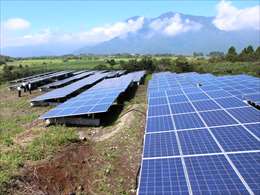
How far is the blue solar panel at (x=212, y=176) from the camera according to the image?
779cm

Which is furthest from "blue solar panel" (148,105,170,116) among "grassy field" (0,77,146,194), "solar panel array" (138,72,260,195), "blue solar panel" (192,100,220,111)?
"blue solar panel" (192,100,220,111)

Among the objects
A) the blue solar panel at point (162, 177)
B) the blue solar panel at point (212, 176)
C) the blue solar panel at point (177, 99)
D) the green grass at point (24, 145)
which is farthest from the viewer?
the blue solar panel at point (177, 99)

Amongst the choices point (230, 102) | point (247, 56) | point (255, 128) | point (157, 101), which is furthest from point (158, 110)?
point (247, 56)

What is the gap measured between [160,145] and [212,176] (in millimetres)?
3237

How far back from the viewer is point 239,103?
57.3ft

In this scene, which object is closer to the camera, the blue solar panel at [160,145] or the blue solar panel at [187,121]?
the blue solar panel at [160,145]

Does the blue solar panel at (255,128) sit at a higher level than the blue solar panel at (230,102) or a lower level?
lower

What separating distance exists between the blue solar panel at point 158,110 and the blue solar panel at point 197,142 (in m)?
3.78

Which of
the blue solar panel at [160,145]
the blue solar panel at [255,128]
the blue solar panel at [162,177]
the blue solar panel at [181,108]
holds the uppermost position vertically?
the blue solar panel at [255,128]

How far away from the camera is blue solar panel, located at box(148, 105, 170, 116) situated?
55.0 feet

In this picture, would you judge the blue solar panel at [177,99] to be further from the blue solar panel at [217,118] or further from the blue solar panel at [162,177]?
the blue solar panel at [162,177]

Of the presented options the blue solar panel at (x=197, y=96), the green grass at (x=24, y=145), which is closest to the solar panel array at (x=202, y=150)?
the blue solar panel at (x=197, y=96)

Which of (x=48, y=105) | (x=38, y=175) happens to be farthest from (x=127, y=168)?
(x=48, y=105)

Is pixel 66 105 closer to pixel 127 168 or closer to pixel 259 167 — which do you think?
pixel 127 168
